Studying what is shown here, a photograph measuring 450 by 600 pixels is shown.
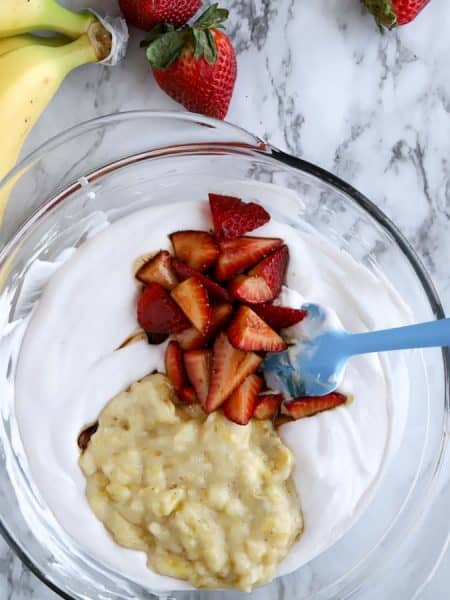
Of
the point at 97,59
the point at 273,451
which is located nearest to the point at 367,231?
the point at 273,451

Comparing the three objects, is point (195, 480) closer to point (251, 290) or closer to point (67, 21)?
point (251, 290)

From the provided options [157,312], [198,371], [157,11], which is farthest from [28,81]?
[198,371]

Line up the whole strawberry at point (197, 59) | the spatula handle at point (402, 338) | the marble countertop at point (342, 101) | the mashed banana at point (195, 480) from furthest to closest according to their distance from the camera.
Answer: the marble countertop at point (342, 101) < the whole strawberry at point (197, 59) < the mashed banana at point (195, 480) < the spatula handle at point (402, 338)

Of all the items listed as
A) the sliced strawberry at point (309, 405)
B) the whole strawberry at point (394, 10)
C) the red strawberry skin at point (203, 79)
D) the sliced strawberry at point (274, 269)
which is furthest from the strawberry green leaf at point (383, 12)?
the sliced strawberry at point (309, 405)

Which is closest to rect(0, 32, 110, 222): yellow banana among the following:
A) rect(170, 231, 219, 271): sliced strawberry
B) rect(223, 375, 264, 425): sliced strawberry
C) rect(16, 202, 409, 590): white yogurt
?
rect(16, 202, 409, 590): white yogurt

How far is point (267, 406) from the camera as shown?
161 cm

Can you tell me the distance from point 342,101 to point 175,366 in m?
0.65

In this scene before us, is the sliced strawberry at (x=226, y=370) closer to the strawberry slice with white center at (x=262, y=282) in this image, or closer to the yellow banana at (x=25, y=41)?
the strawberry slice with white center at (x=262, y=282)

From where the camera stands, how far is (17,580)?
180 cm

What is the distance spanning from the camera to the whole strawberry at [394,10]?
67.6 inches

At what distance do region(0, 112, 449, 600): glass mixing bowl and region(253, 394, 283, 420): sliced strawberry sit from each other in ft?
0.95

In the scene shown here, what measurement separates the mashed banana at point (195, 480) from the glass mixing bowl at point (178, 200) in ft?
0.81

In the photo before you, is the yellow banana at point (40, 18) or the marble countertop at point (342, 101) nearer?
the yellow banana at point (40, 18)

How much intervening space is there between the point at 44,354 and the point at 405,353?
0.70 metres
